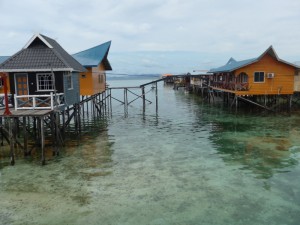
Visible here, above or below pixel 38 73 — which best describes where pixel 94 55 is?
above

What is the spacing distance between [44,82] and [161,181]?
33.4 feet

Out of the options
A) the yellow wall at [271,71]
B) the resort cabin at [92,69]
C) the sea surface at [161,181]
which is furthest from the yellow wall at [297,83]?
the resort cabin at [92,69]

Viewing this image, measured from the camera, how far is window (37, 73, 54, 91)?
18531 millimetres

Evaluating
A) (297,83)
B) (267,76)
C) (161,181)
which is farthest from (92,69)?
(297,83)

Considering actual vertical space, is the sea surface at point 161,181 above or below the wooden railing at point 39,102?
below

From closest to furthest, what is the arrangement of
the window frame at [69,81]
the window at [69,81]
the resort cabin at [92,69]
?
the window frame at [69,81] < the window at [69,81] < the resort cabin at [92,69]

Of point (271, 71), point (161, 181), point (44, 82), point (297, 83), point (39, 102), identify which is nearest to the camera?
point (161, 181)

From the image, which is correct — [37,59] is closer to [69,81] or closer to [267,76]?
[69,81]

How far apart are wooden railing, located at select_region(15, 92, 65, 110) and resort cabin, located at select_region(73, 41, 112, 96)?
9.38m

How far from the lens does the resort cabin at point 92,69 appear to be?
1097 inches

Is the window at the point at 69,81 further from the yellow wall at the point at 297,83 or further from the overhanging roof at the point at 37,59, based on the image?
the yellow wall at the point at 297,83

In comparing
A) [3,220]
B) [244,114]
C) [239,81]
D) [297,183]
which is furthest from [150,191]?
[239,81]

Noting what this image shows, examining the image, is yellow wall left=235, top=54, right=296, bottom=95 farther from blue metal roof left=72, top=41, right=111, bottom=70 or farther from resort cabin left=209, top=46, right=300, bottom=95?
blue metal roof left=72, top=41, right=111, bottom=70

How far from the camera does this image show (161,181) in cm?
1307
